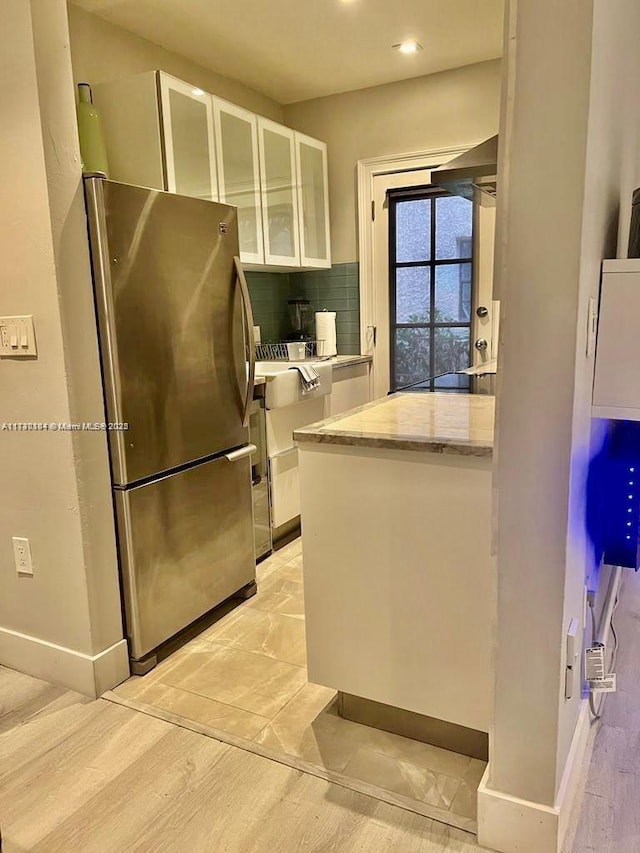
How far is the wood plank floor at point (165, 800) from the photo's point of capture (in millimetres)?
1484

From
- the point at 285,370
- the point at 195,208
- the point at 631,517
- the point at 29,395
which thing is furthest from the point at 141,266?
the point at 631,517

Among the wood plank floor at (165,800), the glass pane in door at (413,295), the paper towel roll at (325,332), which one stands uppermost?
the glass pane in door at (413,295)

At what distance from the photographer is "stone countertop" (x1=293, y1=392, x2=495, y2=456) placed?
1562 millimetres

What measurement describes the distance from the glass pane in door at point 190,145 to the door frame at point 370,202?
1.25m

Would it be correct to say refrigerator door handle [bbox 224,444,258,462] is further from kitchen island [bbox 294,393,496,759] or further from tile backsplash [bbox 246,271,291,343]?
tile backsplash [bbox 246,271,291,343]

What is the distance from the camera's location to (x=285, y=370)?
313 centimetres

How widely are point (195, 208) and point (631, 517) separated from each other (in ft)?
5.69

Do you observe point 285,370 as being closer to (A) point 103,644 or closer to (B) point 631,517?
(A) point 103,644

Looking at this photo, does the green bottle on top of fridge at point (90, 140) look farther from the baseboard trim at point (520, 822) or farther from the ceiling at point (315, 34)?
the baseboard trim at point (520, 822)

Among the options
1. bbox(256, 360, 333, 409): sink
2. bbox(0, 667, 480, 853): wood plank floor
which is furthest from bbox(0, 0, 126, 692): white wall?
bbox(256, 360, 333, 409): sink

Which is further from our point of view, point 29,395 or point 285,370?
point 285,370

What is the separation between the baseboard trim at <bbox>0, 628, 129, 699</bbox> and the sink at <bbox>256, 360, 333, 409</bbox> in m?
1.28

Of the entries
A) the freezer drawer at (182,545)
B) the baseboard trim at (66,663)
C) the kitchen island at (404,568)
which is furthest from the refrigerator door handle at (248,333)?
the baseboard trim at (66,663)

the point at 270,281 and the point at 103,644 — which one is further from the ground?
the point at 270,281
